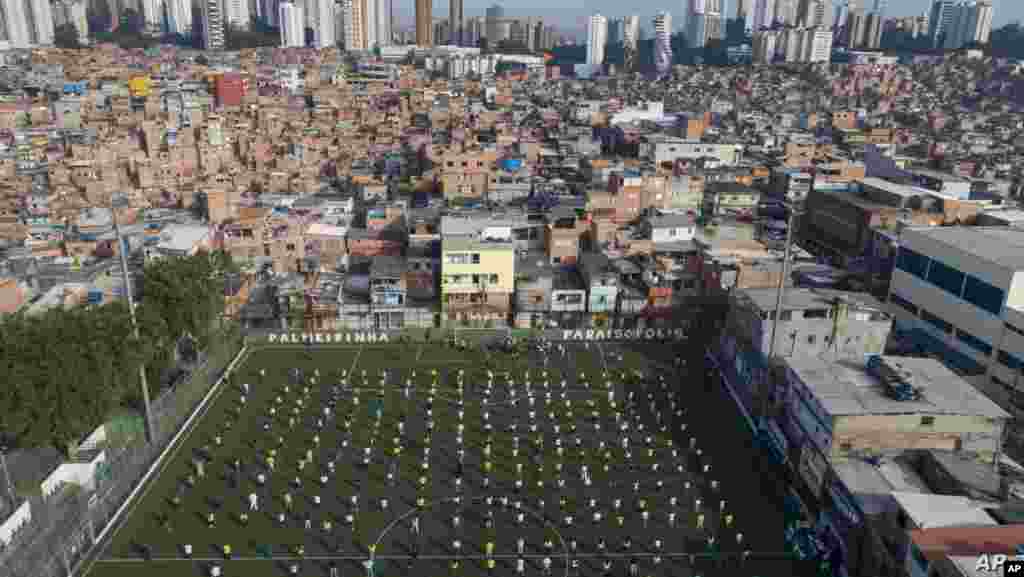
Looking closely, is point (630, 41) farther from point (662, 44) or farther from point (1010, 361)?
point (1010, 361)

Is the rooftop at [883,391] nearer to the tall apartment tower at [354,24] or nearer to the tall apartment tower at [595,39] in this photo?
the tall apartment tower at [354,24]

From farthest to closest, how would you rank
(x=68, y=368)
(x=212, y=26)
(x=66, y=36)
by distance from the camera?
1. (x=66, y=36)
2. (x=212, y=26)
3. (x=68, y=368)

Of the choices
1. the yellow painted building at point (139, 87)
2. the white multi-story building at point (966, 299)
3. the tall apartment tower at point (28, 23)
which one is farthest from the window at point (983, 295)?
the tall apartment tower at point (28, 23)

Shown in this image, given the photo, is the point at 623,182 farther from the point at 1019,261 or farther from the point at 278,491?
the point at 278,491

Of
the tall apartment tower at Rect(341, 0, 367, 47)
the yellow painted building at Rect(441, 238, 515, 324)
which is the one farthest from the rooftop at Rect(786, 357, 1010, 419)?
the tall apartment tower at Rect(341, 0, 367, 47)

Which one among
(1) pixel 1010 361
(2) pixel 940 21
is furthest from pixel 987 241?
(2) pixel 940 21

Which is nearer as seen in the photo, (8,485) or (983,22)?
(8,485)

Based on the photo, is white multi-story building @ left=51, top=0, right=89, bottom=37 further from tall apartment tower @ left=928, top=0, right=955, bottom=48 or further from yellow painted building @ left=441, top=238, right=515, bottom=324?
tall apartment tower @ left=928, top=0, right=955, bottom=48
